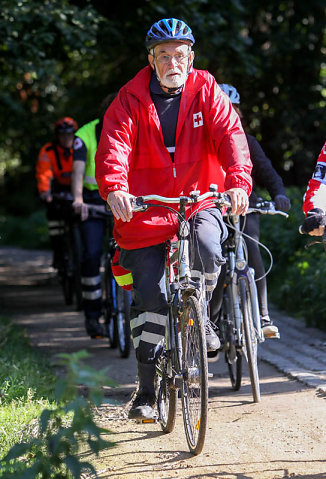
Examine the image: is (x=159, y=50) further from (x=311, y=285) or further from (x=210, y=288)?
(x=311, y=285)

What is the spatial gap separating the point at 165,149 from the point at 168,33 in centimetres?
65

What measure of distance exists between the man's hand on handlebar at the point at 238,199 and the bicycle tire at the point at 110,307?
11.0ft

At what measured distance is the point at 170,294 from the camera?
4.68 metres

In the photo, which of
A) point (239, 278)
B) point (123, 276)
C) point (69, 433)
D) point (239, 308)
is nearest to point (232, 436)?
point (123, 276)

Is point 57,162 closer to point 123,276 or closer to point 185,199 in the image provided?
point 123,276

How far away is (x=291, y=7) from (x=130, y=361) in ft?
31.7

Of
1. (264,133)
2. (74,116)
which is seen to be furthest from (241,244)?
(264,133)

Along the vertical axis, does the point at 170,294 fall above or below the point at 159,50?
below

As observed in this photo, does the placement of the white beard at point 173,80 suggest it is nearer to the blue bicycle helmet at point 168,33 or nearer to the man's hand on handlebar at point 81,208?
the blue bicycle helmet at point 168,33

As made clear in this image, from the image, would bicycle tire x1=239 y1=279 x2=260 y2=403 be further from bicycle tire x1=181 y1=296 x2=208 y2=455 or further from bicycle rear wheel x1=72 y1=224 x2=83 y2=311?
bicycle rear wheel x1=72 y1=224 x2=83 y2=311

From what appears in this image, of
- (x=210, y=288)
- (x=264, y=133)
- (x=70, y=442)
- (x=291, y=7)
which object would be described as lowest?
(x=70, y=442)

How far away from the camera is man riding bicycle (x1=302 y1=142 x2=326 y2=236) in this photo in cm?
413

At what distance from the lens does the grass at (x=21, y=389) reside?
4.53 m

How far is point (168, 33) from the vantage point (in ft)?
15.4
